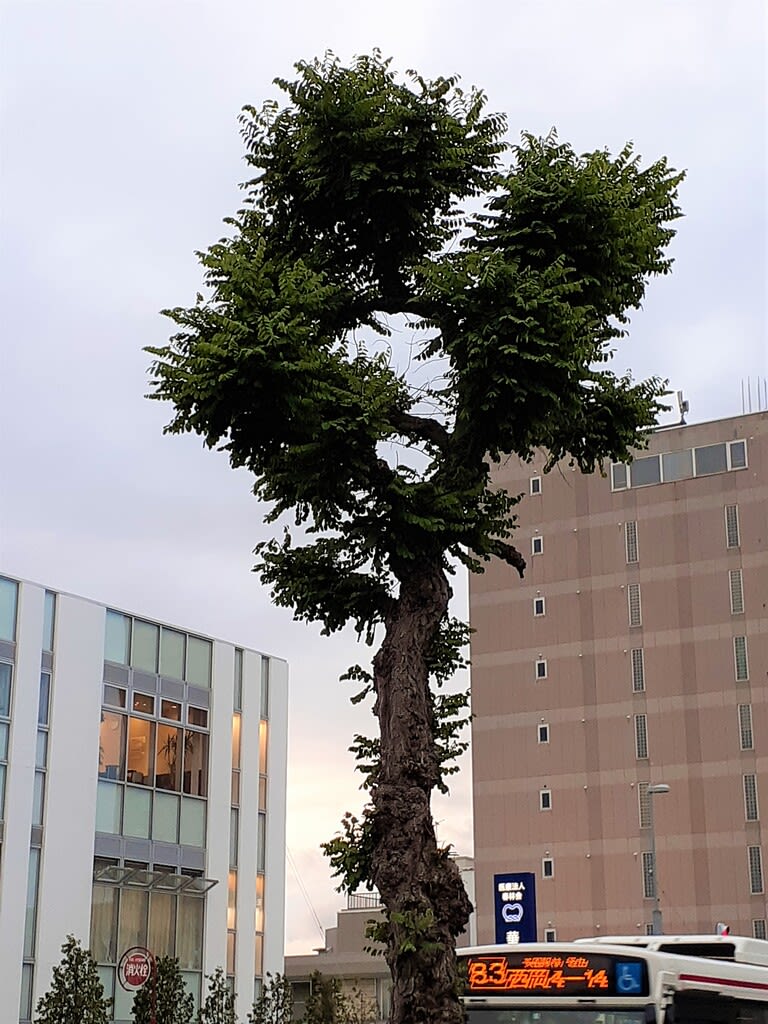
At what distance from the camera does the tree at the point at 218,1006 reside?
1543 inches

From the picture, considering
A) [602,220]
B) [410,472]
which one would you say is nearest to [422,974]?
[410,472]

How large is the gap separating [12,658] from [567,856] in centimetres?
3716

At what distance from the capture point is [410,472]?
14.5 m

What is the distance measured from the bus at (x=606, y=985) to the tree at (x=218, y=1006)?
26292 mm

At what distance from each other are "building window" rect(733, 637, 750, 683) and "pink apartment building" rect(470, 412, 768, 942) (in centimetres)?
7

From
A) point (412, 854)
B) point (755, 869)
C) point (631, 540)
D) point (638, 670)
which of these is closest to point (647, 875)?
point (755, 869)

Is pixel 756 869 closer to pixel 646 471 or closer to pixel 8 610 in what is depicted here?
pixel 646 471

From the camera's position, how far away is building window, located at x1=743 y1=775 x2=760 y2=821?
6512cm

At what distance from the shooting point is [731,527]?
69062 millimetres

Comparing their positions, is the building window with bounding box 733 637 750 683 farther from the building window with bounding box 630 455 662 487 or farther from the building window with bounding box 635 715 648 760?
the building window with bounding box 630 455 662 487

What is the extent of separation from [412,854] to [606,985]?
217 cm

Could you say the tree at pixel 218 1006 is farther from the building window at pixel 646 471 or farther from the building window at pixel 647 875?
the building window at pixel 646 471

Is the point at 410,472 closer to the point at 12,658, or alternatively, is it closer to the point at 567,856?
the point at 12,658

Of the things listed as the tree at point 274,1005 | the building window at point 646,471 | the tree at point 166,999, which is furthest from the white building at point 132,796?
the building window at point 646,471
